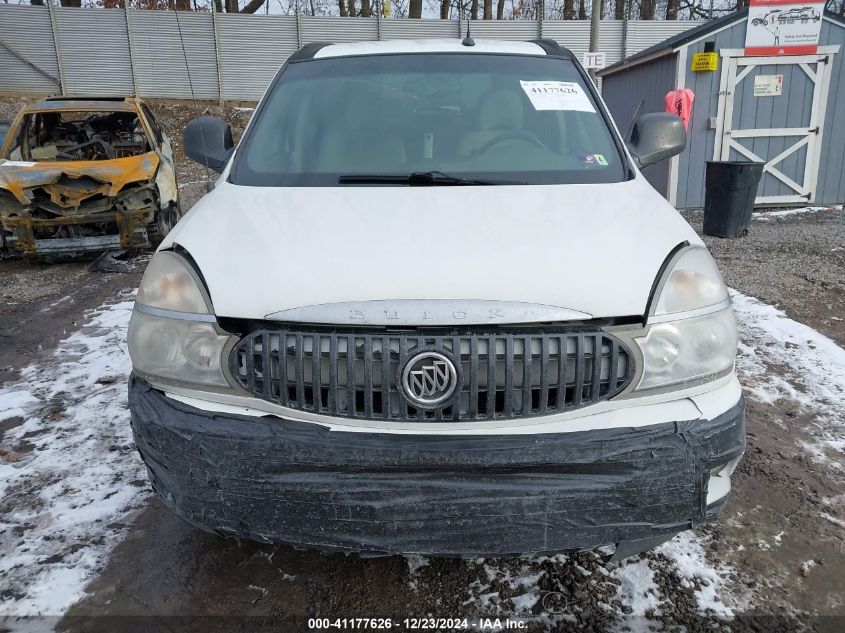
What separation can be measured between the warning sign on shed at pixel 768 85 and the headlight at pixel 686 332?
10392 millimetres

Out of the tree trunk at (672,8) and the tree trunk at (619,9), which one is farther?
the tree trunk at (619,9)

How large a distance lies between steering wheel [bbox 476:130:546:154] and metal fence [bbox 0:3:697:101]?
69.8 ft

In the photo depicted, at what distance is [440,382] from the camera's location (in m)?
1.74

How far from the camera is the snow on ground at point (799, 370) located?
3.37 m

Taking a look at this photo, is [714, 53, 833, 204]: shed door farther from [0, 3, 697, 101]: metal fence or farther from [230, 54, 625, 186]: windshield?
[0, 3, 697, 101]: metal fence

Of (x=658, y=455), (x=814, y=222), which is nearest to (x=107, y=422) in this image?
(x=658, y=455)

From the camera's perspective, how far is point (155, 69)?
22547 mm

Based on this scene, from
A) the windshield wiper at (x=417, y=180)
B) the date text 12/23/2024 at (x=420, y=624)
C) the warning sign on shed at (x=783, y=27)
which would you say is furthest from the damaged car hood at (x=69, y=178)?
the warning sign on shed at (x=783, y=27)

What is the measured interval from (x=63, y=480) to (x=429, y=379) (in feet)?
6.93

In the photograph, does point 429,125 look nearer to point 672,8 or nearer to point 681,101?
point 681,101

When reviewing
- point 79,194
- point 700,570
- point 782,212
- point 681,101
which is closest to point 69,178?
A: point 79,194

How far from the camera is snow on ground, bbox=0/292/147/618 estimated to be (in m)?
2.30

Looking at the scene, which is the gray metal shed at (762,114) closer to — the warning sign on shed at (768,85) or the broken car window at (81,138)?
the warning sign on shed at (768,85)

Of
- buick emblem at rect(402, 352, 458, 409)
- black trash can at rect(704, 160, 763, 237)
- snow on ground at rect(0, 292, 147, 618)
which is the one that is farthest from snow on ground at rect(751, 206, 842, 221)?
buick emblem at rect(402, 352, 458, 409)
